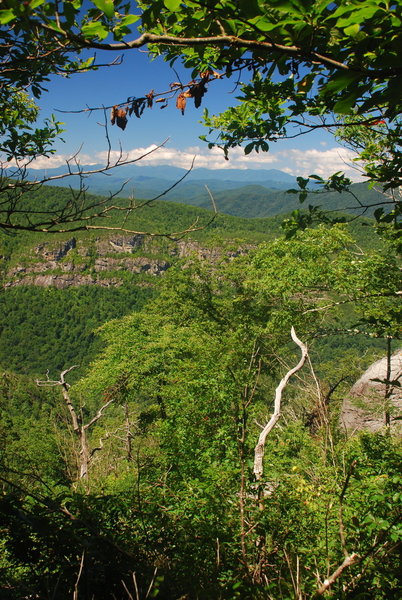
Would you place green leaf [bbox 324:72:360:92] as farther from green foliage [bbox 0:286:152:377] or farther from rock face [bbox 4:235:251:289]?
rock face [bbox 4:235:251:289]

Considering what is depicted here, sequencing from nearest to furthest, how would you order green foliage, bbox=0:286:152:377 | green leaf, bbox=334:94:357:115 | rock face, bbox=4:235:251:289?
green leaf, bbox=334:94:357:115 → green foliage, bbox=0:286:152:377 → rock face, bbox=4:235:251:289

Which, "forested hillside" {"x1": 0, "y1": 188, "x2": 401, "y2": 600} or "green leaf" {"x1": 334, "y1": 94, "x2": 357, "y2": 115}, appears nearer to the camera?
"green leaf" {"x1": 334, "y1": 94, "x2": 357, "y2": 115}

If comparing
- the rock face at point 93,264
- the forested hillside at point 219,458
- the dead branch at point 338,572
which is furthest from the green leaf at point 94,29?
the rock face at point 93,264

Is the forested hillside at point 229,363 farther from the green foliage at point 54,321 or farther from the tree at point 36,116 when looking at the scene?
the green foliage at point 54,321

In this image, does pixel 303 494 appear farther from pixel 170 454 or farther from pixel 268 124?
pixel 268 124

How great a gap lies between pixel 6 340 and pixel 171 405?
112 meters

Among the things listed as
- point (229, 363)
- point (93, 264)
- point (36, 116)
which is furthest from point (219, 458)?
point (93, 264)

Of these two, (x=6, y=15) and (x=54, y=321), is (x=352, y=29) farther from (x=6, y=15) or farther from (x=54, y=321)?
(x=54, y=321)

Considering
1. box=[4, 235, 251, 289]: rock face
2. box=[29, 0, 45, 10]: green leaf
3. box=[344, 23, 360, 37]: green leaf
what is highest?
box=[29, 0, 45, 10]: green leaf

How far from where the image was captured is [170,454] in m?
7.39

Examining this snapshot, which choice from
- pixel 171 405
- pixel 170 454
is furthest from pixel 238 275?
pixel 170 454

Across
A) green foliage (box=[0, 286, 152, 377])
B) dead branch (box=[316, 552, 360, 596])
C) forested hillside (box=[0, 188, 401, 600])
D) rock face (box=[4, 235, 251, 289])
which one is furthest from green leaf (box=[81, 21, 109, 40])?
rock face (box=[4, 235, 251, 289])

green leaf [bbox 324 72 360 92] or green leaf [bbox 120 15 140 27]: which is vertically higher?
green leaf [bbox 120 15 140 27]

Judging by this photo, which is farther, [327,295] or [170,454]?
[327,295]
